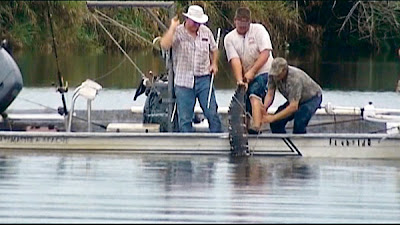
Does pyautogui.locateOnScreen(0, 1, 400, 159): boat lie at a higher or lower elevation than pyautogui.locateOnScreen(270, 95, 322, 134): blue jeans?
lower

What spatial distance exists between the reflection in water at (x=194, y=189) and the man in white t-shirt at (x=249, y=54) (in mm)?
792

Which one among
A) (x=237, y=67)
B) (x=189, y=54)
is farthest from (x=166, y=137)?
(x=237, y=67)

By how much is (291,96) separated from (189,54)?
1.17 metres

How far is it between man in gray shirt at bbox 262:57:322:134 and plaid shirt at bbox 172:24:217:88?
79 centimetres

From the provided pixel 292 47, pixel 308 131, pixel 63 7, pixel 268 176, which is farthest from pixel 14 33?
pixel 268 176

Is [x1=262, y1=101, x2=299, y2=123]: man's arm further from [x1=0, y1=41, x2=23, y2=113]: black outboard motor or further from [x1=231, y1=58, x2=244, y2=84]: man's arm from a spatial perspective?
[x1=0, y1=41, x2=23, y2=113]: black outboard motor

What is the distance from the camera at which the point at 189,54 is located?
1563cm

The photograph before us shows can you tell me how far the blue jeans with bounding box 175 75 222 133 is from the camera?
15.7 m

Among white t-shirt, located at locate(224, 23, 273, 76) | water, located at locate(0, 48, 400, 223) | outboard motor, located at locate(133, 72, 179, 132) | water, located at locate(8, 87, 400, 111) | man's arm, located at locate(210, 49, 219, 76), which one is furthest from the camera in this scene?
water, located at locate(8, 87, 400, 111)

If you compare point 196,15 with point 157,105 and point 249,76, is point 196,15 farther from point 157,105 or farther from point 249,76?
point 157,105

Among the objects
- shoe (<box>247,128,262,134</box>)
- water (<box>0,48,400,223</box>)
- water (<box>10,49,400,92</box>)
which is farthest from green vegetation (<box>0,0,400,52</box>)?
water (<box>0,48,400,223</box>)

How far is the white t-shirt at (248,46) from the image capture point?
51.2ft

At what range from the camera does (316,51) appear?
47.1 metres

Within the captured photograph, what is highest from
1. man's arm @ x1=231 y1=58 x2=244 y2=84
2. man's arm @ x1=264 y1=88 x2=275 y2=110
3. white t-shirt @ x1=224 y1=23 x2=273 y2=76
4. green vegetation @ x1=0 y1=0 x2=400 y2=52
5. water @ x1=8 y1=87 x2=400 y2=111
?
white t-shirt @ x1=224 y1=23 x2=273 y2=76
